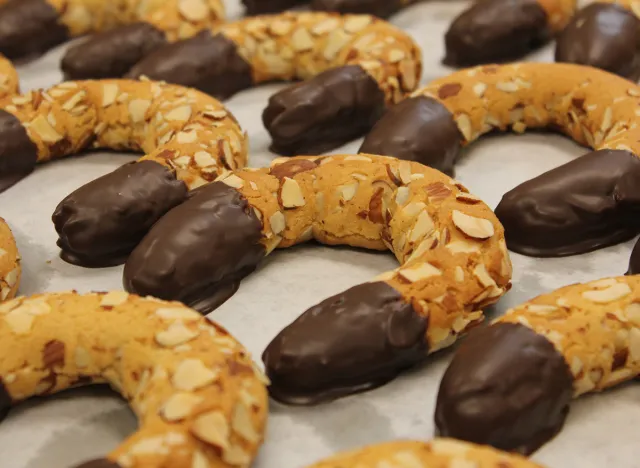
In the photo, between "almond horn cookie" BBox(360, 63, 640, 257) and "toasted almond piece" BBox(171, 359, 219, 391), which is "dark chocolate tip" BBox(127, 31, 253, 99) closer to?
"almond horn cookie" BBox(360, 63, 640, 257)

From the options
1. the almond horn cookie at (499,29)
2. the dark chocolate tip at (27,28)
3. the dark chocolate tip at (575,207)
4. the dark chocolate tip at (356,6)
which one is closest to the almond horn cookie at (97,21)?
the dark chocolate tip at (27,28)

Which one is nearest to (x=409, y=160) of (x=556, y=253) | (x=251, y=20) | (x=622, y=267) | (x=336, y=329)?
(x=556, y=253)

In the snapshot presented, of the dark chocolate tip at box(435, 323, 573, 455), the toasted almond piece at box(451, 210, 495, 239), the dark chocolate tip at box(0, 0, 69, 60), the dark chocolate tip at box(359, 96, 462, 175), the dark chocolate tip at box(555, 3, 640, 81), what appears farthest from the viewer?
the dark chocolate tip at box(0, 0, 69, 60)

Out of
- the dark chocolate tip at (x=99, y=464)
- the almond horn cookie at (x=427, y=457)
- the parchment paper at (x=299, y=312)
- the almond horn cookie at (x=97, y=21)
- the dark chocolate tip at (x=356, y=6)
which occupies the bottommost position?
the parchment paper at (x=299, y=312)

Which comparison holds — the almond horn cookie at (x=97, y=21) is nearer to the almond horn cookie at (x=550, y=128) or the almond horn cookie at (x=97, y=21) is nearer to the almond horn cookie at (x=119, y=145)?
the almond horn cookie at (x=119, y=145)

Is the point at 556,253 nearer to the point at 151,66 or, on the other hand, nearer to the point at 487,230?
the point at 487,230

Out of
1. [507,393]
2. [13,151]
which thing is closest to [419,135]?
[507,393]

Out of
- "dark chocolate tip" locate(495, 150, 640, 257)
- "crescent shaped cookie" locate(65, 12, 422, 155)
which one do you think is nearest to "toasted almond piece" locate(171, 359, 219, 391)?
"dark chocolate tip" locate(495, 150, 640, 257)

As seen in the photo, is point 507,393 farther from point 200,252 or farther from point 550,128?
point 550,128
